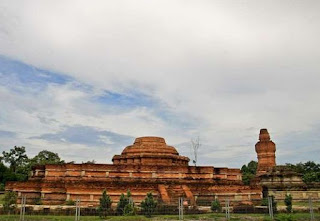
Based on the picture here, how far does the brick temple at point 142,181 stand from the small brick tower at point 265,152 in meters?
14.6

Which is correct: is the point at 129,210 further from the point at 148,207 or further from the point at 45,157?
the point at 45,157

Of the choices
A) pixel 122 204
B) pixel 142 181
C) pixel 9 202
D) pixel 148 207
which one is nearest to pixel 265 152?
pixel 142 181

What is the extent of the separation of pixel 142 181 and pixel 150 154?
13.0 feet

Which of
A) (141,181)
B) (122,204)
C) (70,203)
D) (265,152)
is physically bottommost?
(70,203)

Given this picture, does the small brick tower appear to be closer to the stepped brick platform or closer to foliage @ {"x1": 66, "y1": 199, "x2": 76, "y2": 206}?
the stepped brick platform

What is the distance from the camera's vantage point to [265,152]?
4466cm

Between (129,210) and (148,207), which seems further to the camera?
(129,210)

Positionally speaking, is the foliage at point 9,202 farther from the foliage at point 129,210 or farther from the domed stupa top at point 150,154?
the domed stupa top at point 150,154

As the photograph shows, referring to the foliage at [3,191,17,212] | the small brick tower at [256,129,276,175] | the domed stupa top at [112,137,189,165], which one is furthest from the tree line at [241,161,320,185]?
the foliage at [3,191,17,212]

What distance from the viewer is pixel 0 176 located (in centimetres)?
4247

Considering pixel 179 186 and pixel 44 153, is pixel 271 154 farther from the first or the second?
pixel 44 153

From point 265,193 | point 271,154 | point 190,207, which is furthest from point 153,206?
point 271,154

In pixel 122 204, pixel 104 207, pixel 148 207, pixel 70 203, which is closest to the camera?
pixel 148 207

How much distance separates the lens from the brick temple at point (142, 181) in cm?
2458
